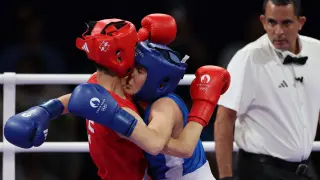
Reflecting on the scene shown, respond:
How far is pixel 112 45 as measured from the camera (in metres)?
2.23

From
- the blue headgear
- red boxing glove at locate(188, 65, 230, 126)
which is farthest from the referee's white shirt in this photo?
the blue headgear

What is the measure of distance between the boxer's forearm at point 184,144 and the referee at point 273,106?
2.72ft

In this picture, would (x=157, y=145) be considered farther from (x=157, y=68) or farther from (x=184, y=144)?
→ (x=157, y=68)

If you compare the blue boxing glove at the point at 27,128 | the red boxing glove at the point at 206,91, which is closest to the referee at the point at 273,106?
the red boxing glove at the point at 206,91

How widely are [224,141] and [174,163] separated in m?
0.77

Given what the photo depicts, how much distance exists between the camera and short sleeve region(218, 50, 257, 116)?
10.1ft

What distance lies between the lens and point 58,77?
318 cm

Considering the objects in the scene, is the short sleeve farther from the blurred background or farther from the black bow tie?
the blurred background

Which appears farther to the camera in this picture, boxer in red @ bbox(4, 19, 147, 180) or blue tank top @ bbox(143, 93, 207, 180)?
blue tank top @ bbox(143, 93, 207, 180)

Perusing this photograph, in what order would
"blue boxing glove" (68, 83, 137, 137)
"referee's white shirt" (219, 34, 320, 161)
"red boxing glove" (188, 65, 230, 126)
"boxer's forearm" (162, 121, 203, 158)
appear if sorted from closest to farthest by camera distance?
"blue boxing glove" (68, 83, 137, 137) → "boxer's forearm" (162, 121, 203, 158) → "red boxing glove" (188, 65, 230, 126) → "referee's white shirt" (219, 34, 320, 161)

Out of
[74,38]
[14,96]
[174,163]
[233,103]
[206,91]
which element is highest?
[206,91]

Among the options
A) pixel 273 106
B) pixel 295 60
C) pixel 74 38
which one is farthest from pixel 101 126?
pixel 74 38

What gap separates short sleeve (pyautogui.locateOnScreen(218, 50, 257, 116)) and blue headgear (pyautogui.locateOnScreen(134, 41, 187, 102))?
764 mm

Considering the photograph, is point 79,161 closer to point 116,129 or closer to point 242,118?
point 242,118
